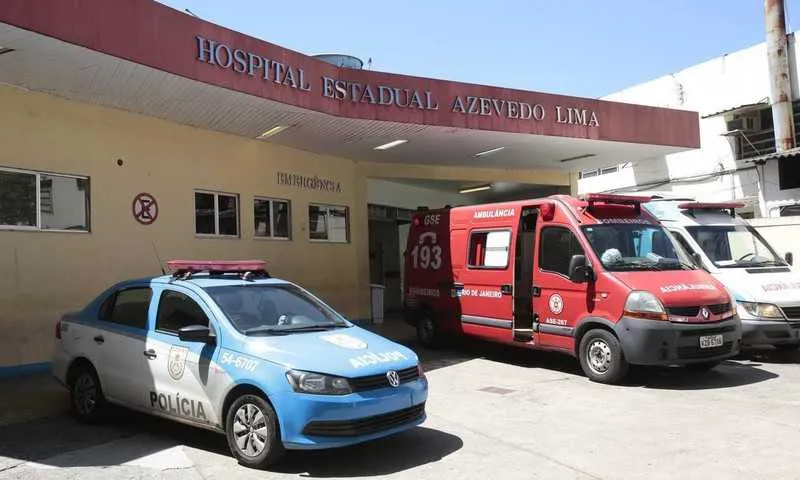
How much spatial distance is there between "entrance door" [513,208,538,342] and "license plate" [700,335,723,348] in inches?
101

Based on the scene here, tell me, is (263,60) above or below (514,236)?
above

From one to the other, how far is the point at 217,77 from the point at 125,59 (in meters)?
1.42

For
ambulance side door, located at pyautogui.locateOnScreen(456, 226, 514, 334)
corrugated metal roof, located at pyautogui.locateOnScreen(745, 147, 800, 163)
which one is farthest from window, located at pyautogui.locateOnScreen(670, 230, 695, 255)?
corrugated metal roof, located at pyautogui.locateOnScreen(745, 147, 800, 163)

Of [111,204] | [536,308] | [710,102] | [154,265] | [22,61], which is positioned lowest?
[536,308]

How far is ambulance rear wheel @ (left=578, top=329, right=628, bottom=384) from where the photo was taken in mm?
8211

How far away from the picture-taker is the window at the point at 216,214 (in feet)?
38.3

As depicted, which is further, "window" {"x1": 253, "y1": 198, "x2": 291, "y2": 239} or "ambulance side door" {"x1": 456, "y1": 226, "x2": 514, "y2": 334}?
"window" {"x1": 253, "y1": 198, "x2": 291, "y2": 239}

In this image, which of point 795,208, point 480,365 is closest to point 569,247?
point 480,365

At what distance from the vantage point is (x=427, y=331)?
39.0 ft

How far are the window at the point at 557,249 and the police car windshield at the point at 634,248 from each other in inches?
10.4

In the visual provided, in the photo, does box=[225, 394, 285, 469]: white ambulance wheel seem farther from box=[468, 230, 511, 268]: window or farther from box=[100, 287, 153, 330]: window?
box=[468, 230, 511, 268]: window

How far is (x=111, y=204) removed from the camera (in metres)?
10.1

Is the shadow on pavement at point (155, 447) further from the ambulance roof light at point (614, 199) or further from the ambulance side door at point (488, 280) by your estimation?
the ambulance roof light at point (614, 199)

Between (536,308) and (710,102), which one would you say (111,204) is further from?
(710,102)
